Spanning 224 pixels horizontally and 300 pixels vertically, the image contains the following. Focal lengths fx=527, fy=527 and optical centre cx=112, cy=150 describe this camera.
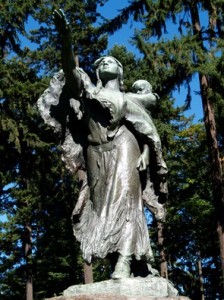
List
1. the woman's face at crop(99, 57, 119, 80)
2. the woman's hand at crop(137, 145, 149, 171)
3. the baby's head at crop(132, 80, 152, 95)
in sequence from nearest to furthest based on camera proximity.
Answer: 1. the woman's hand at crop(137, 145, 149, 171)
2. the woman's face at crop(99, 57, 119, 80)
3. the baby's head at crop(132, 80, 152, 95)

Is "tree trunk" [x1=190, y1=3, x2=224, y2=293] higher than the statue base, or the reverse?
"tree trunk" [x1=190, y1=3, x2=224, y2=293]

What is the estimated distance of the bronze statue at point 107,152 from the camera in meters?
4.59

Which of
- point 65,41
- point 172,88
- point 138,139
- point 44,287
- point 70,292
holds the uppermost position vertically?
point 172,88

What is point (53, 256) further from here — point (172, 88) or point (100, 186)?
point (100, 186)

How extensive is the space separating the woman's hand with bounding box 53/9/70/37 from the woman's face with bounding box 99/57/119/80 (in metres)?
0.73

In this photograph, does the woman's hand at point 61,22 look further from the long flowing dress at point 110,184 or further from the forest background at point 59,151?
the forest background at point 59,151

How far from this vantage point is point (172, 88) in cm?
1720

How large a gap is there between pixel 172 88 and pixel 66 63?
12.5m

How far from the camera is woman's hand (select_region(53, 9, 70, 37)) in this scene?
15.1ft

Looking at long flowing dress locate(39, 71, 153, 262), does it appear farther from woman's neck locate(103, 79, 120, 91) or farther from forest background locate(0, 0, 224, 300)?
forest background locate(0, 0, 224, 300)

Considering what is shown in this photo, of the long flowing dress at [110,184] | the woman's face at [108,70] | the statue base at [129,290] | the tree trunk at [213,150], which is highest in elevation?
the tree trunk at [213,150]

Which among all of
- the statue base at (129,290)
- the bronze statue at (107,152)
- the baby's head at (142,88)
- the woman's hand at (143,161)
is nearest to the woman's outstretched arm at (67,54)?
the bronze statue at (107,152)

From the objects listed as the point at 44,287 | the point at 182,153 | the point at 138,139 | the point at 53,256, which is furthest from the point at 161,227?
the point at 138,139

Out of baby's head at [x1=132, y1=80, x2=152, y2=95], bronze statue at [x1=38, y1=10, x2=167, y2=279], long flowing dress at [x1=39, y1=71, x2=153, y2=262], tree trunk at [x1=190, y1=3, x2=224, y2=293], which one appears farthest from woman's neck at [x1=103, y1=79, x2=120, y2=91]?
tree trunk at [x1=190, y1=3, x2=224, y2=293]
